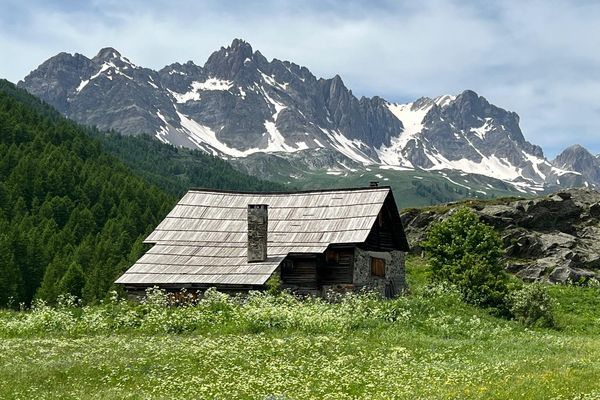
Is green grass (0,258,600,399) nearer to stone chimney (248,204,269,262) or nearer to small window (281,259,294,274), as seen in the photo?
stone chimney (248,204,269,262)

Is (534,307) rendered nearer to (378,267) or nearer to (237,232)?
(378,267)

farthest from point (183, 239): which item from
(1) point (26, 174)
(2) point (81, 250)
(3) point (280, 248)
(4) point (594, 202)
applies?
(1) point (26, 174)

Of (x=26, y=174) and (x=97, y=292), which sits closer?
(x=97, y=292)

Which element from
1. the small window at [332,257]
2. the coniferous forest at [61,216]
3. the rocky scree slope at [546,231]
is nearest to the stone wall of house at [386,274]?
the small window at [332,257]

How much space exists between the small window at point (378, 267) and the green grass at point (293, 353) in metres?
12.8

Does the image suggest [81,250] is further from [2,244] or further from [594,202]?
[594,202]

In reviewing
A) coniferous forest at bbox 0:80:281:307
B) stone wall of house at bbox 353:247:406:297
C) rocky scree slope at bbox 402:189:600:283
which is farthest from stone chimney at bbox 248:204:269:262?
coniferous forest at bbox 0:80:281:307

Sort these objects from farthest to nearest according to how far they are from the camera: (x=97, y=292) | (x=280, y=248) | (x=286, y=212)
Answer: (x=97, y=292) < (x=286, y=212) < (x=280, y=248)

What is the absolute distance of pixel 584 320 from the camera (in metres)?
40.5

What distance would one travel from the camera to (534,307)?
1483 inches

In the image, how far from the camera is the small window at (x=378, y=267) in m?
52.6

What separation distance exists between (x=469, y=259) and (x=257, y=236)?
47.1 ft

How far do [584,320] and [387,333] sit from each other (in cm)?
1720

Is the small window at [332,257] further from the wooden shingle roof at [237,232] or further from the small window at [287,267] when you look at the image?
the small window at [287,267]
